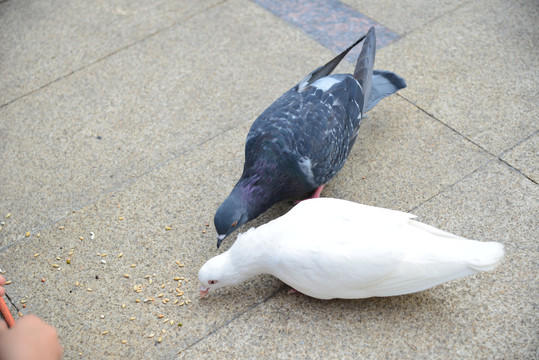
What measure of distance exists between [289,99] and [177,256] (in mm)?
1305

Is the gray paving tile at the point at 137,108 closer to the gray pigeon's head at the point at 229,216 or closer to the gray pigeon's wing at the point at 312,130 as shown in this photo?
the gray pigeon's wing at the point at 312,130

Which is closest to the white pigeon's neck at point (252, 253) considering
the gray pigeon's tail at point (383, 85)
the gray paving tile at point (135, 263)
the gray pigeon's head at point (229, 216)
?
the gray pigeon's head at point (229, 216)

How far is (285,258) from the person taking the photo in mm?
3041

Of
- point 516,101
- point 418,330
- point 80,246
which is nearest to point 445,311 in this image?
point 418,330

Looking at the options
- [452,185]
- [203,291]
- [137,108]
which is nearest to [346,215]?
[203,291]

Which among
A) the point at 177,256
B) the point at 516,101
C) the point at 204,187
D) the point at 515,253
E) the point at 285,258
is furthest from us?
the point at 516,101

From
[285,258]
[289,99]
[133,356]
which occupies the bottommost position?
[133,356]

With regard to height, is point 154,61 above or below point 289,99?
below

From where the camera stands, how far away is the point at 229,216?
131 inches

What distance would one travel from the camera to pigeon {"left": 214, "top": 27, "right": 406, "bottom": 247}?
11.3 feet

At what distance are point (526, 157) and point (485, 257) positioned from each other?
1400 millimetres

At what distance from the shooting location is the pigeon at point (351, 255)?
9.53 feet

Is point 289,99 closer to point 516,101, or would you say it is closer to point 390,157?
point 390,157

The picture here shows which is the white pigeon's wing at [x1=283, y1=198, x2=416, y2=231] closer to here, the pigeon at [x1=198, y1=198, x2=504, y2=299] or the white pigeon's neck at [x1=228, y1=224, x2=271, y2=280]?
the pigeon at [x1=198, y1=198, x2=504, y2=299]
